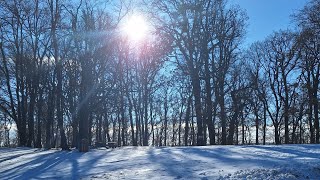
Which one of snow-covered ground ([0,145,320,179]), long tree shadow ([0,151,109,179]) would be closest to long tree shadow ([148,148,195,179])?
snow-covered ground ([0,145,320,179])

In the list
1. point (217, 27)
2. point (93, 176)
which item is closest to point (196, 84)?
point (217, 27)

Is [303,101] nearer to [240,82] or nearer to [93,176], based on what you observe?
[240,82]

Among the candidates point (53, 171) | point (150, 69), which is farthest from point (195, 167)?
point (150, 69)

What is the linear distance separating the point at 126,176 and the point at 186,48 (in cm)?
2210

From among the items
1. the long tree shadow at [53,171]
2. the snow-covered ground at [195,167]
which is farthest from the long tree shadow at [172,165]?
the long tree shadow at [53,171]

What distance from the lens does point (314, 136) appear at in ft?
142

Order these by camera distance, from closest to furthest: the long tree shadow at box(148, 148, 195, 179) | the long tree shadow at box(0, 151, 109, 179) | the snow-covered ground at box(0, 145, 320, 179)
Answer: the snow-covered ground at box(0, 145, 320, 179)
the long tree shadow at box(148, 148, 195, 179)
the long tree shadow at box(0, 151, 109, 179)

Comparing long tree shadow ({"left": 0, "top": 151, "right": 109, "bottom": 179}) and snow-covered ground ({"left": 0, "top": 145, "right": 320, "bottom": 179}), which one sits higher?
snow-covered ground ({"left": 0, "top": 145, "right": 320, "bottom": 179})

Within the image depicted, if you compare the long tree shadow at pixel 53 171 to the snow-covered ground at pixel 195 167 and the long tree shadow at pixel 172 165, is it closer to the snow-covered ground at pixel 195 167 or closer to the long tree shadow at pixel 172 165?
the snow-covered ground at pixel 195 167

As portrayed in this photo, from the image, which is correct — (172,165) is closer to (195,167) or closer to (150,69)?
(195,167)

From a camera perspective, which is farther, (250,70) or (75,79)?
(250,70)

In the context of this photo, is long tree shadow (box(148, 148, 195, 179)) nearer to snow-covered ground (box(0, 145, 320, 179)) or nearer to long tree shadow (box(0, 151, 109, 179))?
snow-covered ground (box(0, 145, 320, 179))

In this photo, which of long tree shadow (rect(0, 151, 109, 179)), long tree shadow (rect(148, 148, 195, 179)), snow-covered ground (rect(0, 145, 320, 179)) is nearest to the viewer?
snow-covered ground (rect(0, 145, 320, 179))

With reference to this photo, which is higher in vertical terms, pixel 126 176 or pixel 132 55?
pixel 132 55
